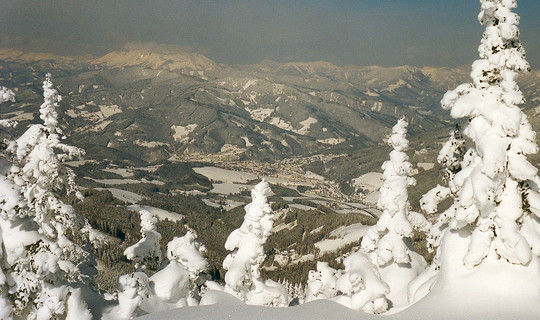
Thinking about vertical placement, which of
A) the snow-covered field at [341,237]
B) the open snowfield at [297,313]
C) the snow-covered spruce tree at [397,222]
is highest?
the snow-covered spruce tree at [397,222]

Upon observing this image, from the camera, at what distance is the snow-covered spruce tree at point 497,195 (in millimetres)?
13062

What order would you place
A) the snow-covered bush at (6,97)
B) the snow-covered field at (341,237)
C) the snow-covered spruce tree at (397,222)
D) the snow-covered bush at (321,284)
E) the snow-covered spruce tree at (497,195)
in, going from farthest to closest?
the snow-covered field at (341,237), the snow-covered bush at (321,284), the snow-covered spruce tree at (397,222), the snow-covered bush at (6,97), the snow-covered spruce tree at (497,195)

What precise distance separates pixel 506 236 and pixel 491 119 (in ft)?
12.7

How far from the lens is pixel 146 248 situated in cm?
2892

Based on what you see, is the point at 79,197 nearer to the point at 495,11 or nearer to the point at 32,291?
the point at 32,291

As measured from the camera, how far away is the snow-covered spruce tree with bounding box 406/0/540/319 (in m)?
13.1

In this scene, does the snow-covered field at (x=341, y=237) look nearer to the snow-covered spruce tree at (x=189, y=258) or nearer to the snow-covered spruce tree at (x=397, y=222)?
the snow-covered spruce tree at (x=397, y=222)

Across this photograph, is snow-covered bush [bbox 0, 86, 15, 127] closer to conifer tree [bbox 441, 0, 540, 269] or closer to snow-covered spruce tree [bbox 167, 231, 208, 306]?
snow-covered spruce tree [bbox 167, 231, 208, 306]

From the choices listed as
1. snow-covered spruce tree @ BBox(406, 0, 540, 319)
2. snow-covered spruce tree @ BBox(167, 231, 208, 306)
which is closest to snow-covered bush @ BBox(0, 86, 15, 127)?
snow-covered spruce tree @ BBox(167, 231, 208, 306)

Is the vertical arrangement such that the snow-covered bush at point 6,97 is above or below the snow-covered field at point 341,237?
above

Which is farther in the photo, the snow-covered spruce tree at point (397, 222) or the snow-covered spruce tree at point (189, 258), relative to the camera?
the snow-covered spruce tree at point (189, 258)

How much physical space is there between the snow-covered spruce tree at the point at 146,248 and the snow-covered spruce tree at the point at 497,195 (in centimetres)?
1929

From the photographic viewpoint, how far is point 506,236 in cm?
1322

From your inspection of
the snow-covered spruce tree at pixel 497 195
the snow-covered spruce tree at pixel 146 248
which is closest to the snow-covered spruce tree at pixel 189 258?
the snow-covered spruce tree at pixel 146 248
